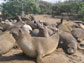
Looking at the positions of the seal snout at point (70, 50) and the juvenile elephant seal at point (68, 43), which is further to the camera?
the juvenile elephant seal at point (68, 43)

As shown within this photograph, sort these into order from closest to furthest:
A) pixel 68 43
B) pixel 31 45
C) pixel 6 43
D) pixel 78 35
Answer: pixel 31 45, pixel 6 43, pixel 68 43, pixel 78 35

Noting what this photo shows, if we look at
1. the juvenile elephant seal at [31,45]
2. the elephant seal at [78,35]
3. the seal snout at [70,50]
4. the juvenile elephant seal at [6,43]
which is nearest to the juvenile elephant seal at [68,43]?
the seal snout at [70,50]

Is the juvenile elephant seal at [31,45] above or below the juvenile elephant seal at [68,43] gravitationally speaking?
above

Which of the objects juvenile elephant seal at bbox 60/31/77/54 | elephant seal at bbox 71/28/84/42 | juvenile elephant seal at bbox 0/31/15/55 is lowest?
elephant seal at bbox 71/28/84/42

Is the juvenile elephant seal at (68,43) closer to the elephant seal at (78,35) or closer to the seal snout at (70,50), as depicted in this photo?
the seal snout at (70,50)

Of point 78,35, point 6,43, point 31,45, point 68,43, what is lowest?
point 78,35

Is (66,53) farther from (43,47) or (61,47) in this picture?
(43,47)

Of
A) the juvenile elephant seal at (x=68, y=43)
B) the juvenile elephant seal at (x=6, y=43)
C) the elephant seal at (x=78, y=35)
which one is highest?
the juvenile elephant seal at (x=6, y=43)

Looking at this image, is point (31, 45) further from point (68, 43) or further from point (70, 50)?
point (68, 43)

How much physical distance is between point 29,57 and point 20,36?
2.18ft

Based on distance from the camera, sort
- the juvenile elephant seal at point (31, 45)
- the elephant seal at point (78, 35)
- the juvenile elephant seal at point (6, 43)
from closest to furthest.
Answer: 1. the juvenile elephant seal at point (31, 45)
2. the juvenile elephant seal at point (6, 43)
3. the elephant seal at point (78, 35)

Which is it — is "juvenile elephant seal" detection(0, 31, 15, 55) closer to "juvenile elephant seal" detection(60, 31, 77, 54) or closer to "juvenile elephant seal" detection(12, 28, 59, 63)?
"juvenile elephant seal" detection(12, 28, 59, 63)

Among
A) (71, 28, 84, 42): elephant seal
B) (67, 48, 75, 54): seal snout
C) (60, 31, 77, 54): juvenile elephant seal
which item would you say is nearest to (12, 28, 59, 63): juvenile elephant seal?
(67, 48, 75, 54): seal snout

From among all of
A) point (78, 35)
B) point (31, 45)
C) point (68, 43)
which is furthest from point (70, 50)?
point (78, 35)
